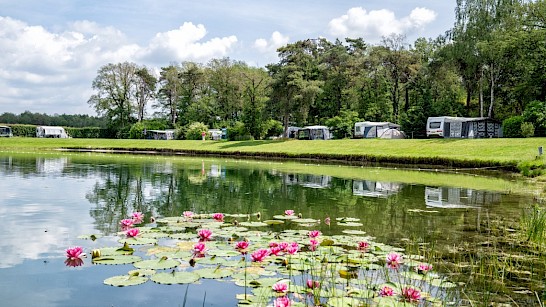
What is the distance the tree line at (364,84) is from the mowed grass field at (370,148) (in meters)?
6.13

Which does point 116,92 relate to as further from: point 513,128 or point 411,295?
point 411,295

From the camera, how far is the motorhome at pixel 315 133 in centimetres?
5853

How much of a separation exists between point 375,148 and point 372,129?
12.0 meters

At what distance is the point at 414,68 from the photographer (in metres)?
54.4

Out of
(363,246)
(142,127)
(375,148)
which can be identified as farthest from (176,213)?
(142,127)

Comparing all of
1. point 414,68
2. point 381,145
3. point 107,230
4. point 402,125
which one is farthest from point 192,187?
point 414,68

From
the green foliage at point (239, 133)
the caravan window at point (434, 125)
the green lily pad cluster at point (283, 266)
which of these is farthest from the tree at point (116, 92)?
the green lily pad cluster at point (283, 266)

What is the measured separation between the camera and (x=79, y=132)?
85.9m

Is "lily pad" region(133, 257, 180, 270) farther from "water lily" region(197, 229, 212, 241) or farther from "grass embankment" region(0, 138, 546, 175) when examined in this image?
"grass embankment" region(0, 138, 546, 175)

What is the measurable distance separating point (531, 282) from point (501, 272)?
0.40 metres

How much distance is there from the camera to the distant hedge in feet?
265

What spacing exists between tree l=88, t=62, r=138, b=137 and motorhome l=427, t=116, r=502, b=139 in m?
49.3

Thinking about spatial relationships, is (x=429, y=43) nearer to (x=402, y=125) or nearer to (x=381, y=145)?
(x=402, y=125)

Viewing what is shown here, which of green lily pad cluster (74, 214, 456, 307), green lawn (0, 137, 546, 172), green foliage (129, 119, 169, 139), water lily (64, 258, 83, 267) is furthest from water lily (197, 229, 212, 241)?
green foliage (129, 119, 169, 139)
